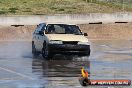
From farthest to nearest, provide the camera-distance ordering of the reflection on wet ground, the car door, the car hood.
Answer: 1. the car door
2. the car hood
3. the reflection on wet ground

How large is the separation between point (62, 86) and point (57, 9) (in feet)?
127

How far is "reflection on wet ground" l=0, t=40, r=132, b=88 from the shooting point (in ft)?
53.4

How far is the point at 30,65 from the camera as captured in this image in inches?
870

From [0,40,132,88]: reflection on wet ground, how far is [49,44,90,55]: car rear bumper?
348 millimetres

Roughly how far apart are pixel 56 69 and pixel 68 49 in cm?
433

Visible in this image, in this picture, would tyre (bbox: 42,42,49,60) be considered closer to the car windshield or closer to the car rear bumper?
the car rear bumper

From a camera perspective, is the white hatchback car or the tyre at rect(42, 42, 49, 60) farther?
the tyre at rect(42, 42, 49, 60)

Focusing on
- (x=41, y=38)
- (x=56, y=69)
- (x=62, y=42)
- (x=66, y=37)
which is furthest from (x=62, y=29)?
(x=56, y=69)

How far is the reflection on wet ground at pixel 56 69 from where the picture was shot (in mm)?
16266

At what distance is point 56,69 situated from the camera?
20.5 metres

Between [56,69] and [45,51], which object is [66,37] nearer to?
[45,51]

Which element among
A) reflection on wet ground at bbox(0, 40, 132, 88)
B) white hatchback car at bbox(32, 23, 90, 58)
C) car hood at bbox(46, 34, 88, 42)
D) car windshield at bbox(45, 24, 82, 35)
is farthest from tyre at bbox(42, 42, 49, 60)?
car windshield at bbox(45, 24, 82, 35)

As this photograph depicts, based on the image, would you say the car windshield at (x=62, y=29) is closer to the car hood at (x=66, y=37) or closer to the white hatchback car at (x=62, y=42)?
the white hatchback car at (x=62, y=42)

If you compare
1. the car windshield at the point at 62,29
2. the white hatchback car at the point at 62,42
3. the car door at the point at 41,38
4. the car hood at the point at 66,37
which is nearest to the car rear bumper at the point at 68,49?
the white hatchback car at the point at 62,42
